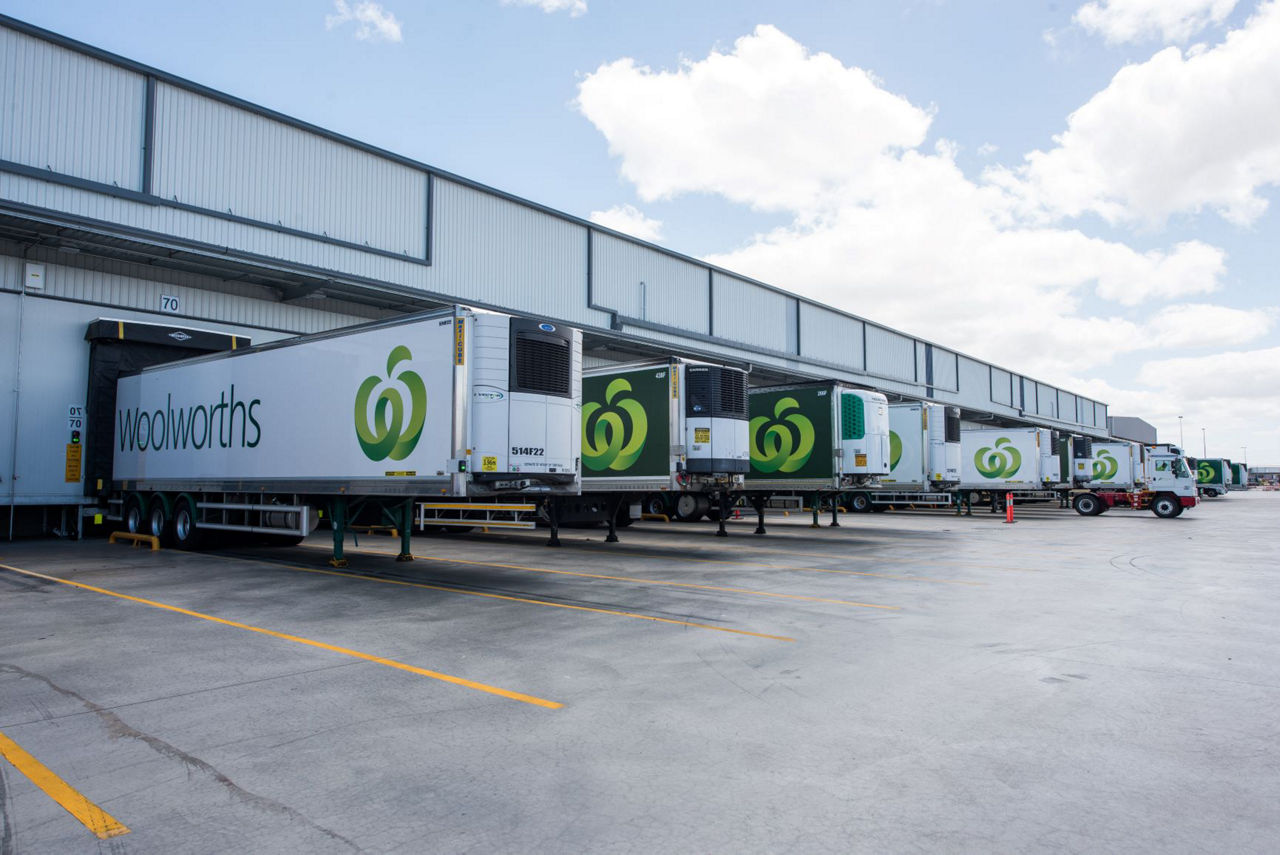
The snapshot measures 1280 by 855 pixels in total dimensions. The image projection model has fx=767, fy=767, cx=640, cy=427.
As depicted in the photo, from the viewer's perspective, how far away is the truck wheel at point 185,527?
51.2ft

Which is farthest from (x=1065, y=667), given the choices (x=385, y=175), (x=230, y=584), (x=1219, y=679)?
(x=385, y=175)

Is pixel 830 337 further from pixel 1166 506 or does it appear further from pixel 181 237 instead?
pixel 181 237

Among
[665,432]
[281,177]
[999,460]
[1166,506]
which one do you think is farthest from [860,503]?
[281,177]

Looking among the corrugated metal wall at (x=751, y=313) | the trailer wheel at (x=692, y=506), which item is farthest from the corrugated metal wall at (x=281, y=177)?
the corrugated metal wall at (x=751, y=313)

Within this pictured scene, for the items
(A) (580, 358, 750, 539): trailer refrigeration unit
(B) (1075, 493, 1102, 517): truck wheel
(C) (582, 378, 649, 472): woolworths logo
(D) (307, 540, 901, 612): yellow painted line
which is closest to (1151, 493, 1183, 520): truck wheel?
(B) (1075, 493, 1102, 517): truck wheel

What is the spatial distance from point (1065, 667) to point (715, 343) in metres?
26.8

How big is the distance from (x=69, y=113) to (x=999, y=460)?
116 ft

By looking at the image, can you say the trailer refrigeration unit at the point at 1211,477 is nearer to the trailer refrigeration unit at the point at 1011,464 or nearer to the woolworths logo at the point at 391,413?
the trailer refrigeration unit at the point at 1011,464

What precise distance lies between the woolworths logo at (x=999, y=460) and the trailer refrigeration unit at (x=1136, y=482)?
3608mm

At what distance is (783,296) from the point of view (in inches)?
1457

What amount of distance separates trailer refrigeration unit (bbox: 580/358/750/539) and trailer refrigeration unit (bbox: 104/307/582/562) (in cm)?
331

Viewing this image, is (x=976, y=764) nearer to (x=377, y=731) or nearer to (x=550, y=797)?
(x=550, y=797)

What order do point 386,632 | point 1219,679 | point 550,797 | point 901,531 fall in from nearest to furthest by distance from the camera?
point 550,797
point 1219,679
point 386,632
point 901,531

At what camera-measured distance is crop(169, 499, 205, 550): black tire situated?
1560cm
